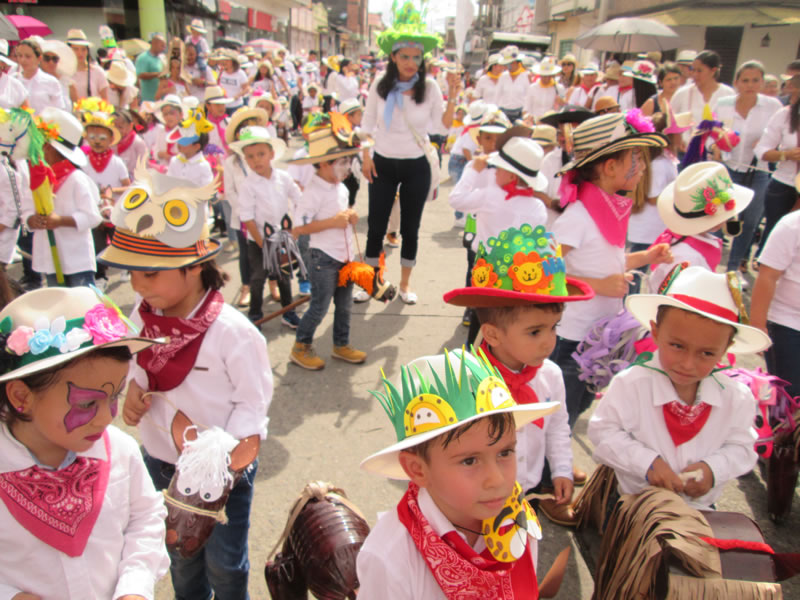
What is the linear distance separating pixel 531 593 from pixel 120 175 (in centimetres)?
570

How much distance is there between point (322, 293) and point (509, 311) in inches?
95.1

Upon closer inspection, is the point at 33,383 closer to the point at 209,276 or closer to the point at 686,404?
the point at 209,276

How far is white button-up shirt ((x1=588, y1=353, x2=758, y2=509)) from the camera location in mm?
2223

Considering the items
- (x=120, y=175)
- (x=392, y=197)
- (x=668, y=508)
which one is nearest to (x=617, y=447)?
(x=668, y=508)

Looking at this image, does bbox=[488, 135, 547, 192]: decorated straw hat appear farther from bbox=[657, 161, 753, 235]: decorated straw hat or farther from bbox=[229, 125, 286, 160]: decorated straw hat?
bbox=[229, 125, 286, 160]: decorated straw hat

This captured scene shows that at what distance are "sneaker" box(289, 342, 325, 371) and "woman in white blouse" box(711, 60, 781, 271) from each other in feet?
14.6

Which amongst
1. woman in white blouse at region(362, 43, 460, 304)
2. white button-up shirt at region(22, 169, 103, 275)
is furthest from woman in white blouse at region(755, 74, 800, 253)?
white button-up shirt at region(22, 169, 103, 275)

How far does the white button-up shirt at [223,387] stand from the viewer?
6.79 feet

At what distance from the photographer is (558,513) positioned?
303 centimetres

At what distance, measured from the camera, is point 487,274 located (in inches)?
87.8

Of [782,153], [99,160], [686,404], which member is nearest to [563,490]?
[686,404]

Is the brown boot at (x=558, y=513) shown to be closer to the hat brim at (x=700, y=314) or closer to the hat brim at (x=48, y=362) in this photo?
the hat brim at (x=700, y=314)

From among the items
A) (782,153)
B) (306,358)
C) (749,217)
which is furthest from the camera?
(749,217)

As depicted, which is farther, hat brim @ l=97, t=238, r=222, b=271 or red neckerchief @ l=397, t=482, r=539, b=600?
hat brim @ l=97, t=238, r=222, b=271
